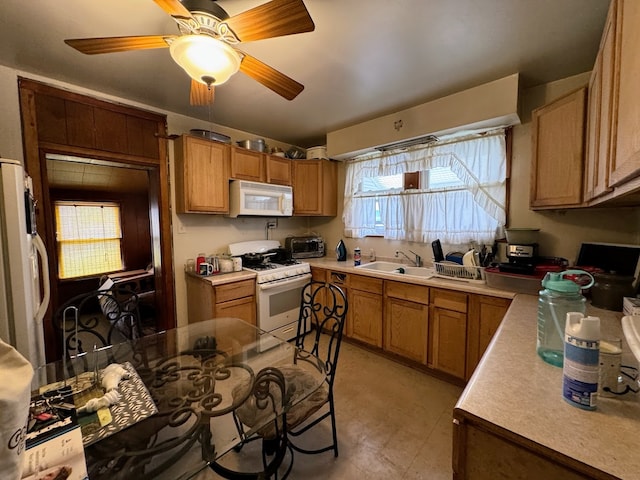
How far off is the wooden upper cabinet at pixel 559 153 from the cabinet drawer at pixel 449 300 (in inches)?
32.9

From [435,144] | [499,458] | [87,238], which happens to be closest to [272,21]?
[499,458]

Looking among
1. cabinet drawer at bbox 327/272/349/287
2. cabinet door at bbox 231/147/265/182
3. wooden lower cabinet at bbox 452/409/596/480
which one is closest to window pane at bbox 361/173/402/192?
cabinet drawer at bbox 327/272/349/287

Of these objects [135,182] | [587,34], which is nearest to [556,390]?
[587,34]

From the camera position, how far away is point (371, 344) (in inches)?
105

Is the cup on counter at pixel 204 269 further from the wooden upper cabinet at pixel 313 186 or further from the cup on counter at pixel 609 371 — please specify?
the cup on counter at pixel 609 371

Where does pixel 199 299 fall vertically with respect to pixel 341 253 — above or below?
below

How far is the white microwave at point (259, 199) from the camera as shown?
2.77 metres

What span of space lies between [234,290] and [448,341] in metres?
1.93

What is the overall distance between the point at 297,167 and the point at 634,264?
118 inches

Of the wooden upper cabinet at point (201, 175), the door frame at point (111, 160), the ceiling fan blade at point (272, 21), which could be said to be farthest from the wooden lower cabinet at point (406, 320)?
the door frame at point (111, 160)

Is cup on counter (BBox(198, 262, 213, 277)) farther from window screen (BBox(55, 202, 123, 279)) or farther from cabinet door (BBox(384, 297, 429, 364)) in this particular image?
window screen (BBox(55, 202, 123, 279))

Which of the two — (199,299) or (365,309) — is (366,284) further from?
(199,299)

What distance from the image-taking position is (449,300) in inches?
83.9

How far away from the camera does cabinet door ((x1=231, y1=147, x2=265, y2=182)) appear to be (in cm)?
277
